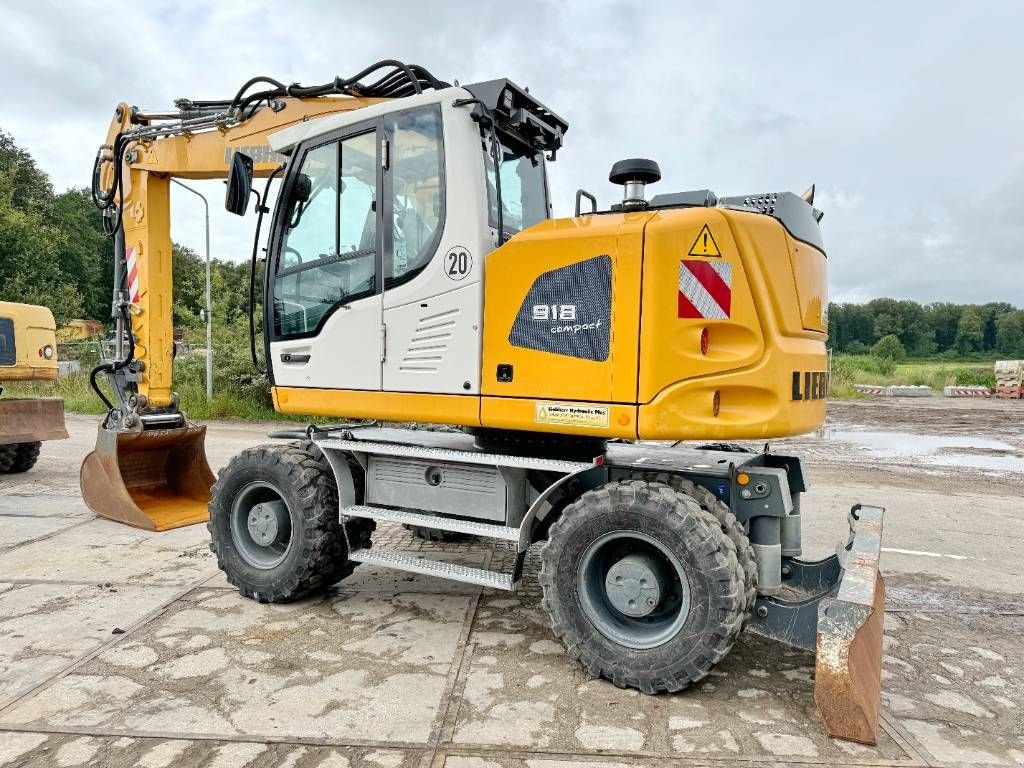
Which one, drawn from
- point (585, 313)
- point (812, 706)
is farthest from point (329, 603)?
point (812, 706)

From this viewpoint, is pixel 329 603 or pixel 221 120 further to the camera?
pixel 221 120

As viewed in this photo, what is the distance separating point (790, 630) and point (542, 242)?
7.58 ft

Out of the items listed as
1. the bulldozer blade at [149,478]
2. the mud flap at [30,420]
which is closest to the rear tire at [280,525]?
the bulldozer blade at [149,478]

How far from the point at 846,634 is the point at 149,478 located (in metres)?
6.21

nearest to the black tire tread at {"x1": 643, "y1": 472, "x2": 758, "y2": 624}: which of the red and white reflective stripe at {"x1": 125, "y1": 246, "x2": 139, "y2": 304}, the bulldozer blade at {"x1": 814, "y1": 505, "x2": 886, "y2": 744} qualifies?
the bulldozer blade at {"x1": 814, "y1": 505, "x2": 886, "y2": 744}

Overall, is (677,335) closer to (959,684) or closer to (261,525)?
(959,684)

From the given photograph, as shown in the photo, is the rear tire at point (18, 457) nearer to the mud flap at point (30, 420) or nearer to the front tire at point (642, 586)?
the mud flap at point (30, 420)

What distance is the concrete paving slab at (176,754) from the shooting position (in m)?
2.75

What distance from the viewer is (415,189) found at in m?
4.21

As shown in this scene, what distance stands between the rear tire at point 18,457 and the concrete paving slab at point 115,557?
11.4ft

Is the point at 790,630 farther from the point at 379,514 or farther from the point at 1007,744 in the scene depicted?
the point at 379,514

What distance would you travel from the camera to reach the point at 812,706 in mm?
3283

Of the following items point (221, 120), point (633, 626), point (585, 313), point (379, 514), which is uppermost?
point (221, 120)

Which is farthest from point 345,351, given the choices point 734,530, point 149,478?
point 149,478
